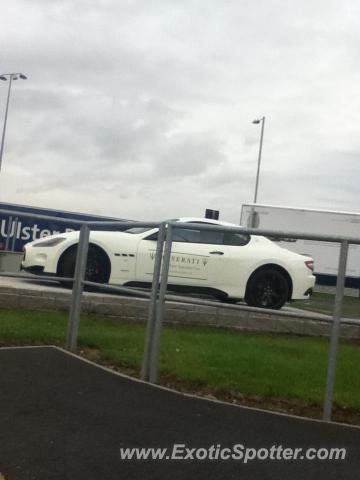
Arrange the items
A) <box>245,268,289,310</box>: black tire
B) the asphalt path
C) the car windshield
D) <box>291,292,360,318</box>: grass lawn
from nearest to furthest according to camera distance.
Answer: the asphalt path, <box>291,292,360,318</box>: grass lawn, <box>245,268,289,310</box>: black tire, the car windshield

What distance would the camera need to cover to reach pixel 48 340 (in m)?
7.70

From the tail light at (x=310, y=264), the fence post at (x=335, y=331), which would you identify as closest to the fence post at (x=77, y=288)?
the tail light at (x=310, y=264)

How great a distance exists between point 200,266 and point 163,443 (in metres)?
2.35

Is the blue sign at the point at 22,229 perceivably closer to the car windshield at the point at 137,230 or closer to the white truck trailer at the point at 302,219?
the car windshield at the point at 137,230

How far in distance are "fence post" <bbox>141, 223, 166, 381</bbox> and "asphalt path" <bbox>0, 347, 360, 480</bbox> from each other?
0.21 m

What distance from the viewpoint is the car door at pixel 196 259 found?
6355mm

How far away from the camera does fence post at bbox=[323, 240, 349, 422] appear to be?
540 centimetres

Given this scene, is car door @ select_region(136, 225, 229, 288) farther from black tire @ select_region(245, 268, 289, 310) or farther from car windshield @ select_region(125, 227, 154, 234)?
car windshield @ select_region(125, 227, 154, 234)

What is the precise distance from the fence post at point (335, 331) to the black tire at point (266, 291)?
781mm

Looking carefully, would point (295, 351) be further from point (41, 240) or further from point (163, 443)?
point (41, 240)

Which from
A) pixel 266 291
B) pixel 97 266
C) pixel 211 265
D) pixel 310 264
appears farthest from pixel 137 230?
pixel 310 264

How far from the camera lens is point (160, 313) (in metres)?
6.21

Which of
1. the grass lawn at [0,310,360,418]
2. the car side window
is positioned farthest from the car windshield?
the grass lawn at [0,310,360,418]

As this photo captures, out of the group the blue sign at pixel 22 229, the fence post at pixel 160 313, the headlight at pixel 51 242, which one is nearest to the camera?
the fence post at pixel 160 313
